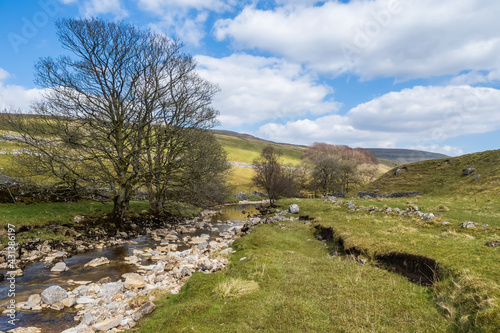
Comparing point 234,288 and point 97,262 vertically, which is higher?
point 234,288

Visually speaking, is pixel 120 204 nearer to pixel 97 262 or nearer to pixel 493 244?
pixel 97 262

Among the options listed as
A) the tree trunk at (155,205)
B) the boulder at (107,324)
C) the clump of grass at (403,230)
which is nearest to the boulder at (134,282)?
the boulder at (107,324)

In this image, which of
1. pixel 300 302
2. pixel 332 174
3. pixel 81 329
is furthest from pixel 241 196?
pixel 300 302

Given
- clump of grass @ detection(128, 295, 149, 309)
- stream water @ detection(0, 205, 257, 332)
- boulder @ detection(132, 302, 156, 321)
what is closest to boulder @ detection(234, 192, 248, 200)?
stream water @ detection(0, 205, 257, 332)

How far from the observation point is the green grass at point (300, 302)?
5672 millimetres

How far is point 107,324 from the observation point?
6.83 meters

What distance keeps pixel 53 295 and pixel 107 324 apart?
3.69 metres

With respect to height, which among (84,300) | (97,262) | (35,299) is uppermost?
(35,299)

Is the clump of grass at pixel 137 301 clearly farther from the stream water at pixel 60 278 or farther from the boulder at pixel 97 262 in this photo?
the boulder at pixel 97 262

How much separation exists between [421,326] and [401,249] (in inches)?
172

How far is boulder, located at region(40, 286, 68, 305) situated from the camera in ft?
28.6

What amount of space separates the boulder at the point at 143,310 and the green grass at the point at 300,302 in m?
0.27

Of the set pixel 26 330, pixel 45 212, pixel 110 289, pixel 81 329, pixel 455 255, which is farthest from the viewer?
pixel 45 212

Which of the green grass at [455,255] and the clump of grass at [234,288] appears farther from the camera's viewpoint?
the clump of grass at [234,288]
